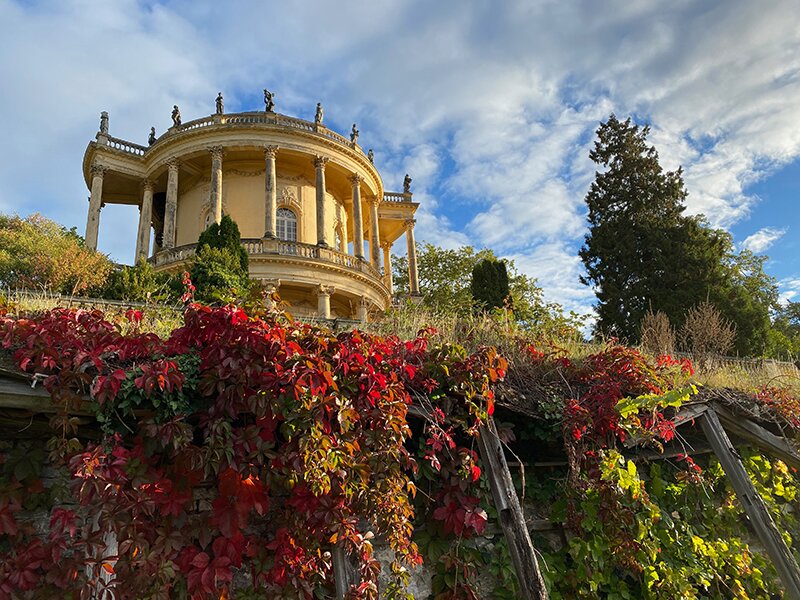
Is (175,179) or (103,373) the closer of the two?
(103,373)

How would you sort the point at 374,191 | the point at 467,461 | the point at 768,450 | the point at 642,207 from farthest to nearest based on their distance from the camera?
the point at 374,191 → the point at 642,207 → the point at 768,450 → the point at 467,461

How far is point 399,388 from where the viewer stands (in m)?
4.09

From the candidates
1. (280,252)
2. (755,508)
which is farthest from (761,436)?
(280,252)

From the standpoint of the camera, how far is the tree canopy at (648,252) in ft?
68.2

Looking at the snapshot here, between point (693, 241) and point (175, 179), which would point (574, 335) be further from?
point (175, 179)

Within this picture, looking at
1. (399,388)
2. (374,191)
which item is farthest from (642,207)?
(399,388)

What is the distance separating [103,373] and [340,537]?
203cm

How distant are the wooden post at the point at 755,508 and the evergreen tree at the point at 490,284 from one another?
1092 cm

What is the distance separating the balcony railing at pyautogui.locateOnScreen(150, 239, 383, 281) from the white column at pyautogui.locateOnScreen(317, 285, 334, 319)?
1225mm

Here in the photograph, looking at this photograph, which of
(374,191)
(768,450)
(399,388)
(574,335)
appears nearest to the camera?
(399,388)

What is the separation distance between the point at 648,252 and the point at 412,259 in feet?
41.3

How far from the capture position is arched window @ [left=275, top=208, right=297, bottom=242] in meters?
24.7

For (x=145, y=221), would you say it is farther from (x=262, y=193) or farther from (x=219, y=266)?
(x=219, y=266)

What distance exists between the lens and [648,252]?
76.1 feet
